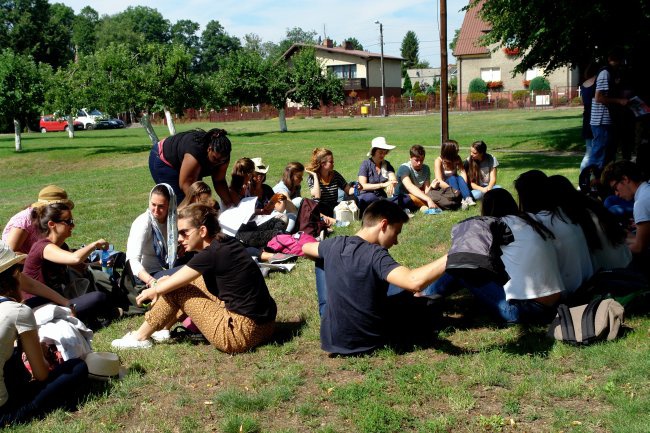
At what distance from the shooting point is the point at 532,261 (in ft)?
15.9

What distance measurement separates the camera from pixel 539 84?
59906 mm

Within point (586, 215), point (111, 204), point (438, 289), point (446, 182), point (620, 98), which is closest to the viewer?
point (586, 215)

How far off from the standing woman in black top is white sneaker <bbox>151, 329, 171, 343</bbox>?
6.39 ft

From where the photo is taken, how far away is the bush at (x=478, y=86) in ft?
204

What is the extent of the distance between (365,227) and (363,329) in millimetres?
721

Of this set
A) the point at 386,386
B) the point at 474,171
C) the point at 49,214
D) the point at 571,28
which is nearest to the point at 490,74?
the point at 571,28

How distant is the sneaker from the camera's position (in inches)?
305

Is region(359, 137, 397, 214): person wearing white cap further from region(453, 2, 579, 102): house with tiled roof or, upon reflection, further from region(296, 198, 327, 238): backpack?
region(453, 2, 579, 102): house with tiled roof

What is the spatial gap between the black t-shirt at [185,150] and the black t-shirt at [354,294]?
104 inches

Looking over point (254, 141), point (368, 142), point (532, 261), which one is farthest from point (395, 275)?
point (254, 141)

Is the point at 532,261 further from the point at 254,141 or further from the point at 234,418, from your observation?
the point at 254,141

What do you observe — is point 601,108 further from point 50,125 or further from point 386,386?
point 50,125

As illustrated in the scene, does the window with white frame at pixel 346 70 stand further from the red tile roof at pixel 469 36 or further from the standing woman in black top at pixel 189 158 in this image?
the standing woman in black top at pixel 189 158

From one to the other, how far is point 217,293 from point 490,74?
62.8 metres
